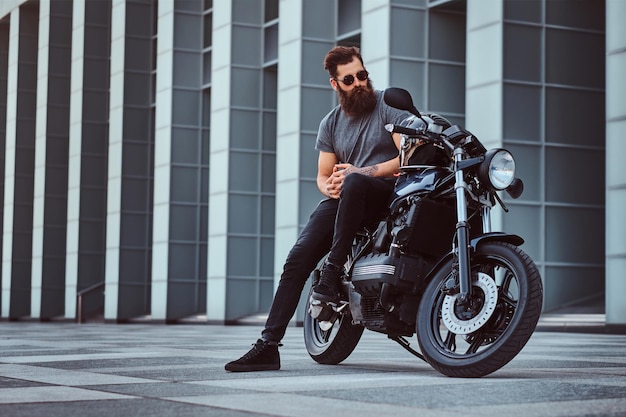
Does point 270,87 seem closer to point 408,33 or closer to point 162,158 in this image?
point 162,158

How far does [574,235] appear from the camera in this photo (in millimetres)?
18984

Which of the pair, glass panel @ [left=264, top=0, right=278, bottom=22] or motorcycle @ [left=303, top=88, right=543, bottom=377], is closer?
motorcycle @ [left=303, top=88, right=543, bottom=377]

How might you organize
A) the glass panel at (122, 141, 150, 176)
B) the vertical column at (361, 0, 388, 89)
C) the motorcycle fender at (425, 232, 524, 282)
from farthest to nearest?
1. the glass panel at (122, 141, 150, 176)
2. the vertical column at (361, 0, 388, 89)
3. the motorcycle fender at (425, 232, 524, 282)

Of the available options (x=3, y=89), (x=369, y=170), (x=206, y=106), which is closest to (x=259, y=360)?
(x=369, y=170)

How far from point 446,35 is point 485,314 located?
16.5m

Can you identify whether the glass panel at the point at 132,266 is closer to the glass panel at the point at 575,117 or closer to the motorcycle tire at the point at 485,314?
the glass panel at the point at 575,117

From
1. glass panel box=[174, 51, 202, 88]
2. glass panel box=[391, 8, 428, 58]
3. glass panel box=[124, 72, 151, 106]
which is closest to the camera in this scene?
glass panel box=[391, 8, 428, 58]

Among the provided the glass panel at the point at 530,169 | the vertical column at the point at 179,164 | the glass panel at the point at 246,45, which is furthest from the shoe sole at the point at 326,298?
the vertical column at the point at 179,164

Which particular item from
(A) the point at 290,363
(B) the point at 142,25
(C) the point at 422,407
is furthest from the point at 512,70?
(B) the point at 142,25

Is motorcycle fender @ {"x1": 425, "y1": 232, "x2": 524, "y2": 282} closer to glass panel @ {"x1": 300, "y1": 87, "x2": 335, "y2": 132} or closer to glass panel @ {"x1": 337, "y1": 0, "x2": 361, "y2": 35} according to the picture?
glass panel @ {"x1": 300, "y1": 87, "x2": 335, "y2": 132}

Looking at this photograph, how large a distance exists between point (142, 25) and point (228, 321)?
1069 cm

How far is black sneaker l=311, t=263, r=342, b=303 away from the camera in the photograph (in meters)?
6.12

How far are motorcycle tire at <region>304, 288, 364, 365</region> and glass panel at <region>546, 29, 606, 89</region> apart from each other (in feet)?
42.0

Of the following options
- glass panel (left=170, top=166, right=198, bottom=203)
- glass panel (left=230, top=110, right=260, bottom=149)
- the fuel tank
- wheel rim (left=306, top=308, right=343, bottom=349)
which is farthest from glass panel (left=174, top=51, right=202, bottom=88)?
the fuel tank
